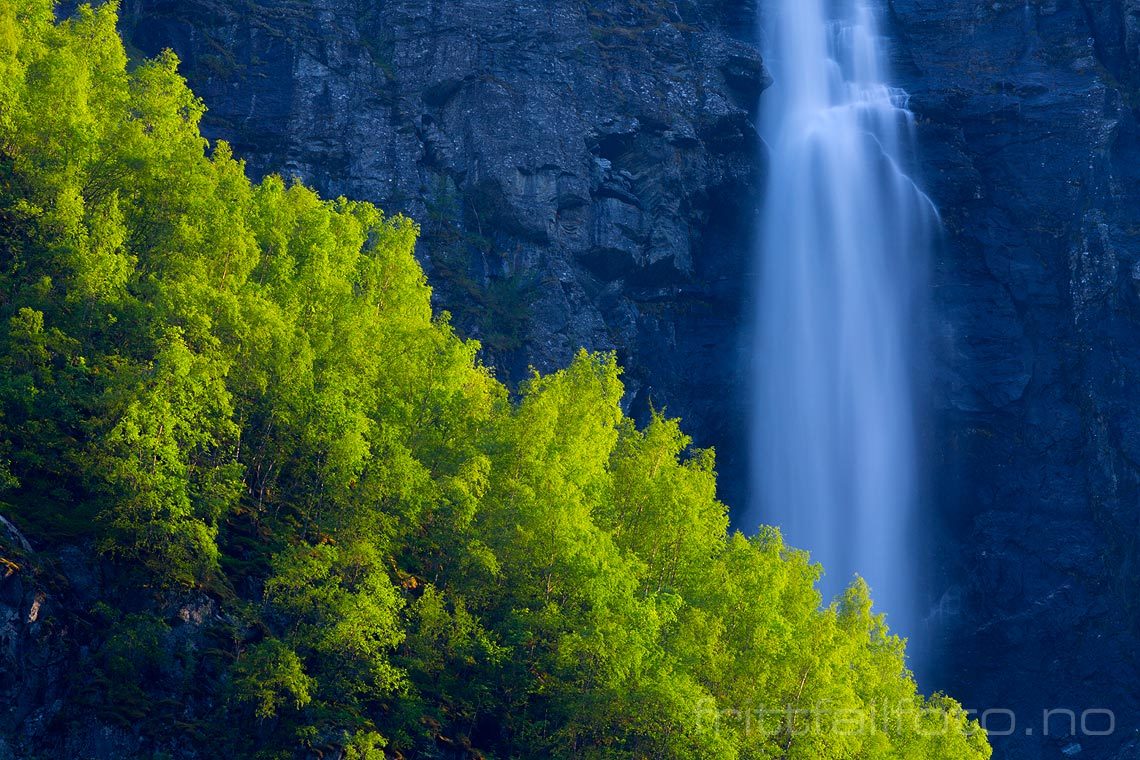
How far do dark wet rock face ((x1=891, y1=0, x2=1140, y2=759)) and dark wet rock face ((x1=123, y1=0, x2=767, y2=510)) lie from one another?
11254 millimetres

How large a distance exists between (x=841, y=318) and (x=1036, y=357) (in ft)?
33.0

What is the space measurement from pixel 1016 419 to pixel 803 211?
15819 millimetres

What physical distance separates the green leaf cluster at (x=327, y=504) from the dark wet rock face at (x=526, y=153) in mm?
23370

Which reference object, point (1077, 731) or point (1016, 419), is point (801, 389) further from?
point (1077, 731)

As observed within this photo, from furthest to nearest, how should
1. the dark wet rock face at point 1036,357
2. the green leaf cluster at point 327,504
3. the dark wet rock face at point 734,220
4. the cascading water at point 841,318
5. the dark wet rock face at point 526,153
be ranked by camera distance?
the cascading water at point 841,318
the dark wet rock face at point 526,153
the dark wet rock face at point 734,220
the dark wet rock face at point 1036,357
the green leaf cluster at point 327,504

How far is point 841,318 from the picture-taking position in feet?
244

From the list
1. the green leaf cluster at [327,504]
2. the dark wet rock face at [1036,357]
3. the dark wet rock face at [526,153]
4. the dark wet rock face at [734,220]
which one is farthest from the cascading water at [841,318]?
the green leaf cluster at [327,504]

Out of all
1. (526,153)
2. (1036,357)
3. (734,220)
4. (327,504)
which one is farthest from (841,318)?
(327,504)

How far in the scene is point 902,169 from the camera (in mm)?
76062

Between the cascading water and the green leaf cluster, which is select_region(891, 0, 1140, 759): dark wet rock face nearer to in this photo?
the cascading water

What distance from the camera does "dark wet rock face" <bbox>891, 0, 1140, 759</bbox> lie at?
64.9m

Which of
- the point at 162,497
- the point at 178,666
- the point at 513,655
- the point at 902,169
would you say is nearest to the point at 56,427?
the point at 162,497

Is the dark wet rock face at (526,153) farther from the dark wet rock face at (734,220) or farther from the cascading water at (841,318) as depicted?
the cascading water at (841,318)

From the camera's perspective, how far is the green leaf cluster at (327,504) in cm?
3216
